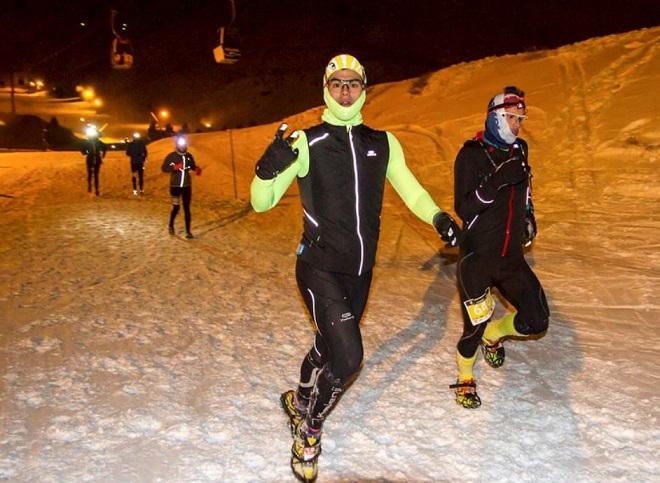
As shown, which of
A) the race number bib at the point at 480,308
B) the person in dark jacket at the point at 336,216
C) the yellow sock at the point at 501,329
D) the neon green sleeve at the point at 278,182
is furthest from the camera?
the yellow sock at the point at 501,329

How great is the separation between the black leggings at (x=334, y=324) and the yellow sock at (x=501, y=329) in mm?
1622

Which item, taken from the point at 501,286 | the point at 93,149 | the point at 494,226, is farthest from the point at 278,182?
the point at 93,149

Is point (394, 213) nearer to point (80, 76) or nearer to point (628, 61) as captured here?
point (628, 61)

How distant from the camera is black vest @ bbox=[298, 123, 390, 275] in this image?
3.35m

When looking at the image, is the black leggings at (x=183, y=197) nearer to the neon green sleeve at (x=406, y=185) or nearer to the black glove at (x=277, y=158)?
the neon green sleeve at (x=406, y=185)

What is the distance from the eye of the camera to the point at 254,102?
5738 cm

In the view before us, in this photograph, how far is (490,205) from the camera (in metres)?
4.06

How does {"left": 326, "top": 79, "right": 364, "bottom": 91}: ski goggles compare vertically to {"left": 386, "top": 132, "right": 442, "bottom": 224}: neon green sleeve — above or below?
above

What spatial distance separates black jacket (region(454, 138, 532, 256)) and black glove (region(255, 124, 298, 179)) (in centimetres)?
151

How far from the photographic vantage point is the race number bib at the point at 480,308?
4285mm

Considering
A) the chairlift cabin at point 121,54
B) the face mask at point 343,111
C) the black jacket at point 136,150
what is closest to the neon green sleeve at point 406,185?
the face mask at point 343,111

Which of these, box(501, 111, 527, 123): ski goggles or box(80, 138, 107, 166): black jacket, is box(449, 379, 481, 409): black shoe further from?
box(80, 138, 107, 166): black jacket

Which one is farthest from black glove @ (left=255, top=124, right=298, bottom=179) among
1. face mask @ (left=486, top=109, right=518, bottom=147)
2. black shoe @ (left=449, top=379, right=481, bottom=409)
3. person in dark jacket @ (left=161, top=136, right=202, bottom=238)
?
person in dark jacket @ (left=161, top=136, right=202, bottom=238)

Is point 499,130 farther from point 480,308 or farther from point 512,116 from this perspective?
point 480,308
